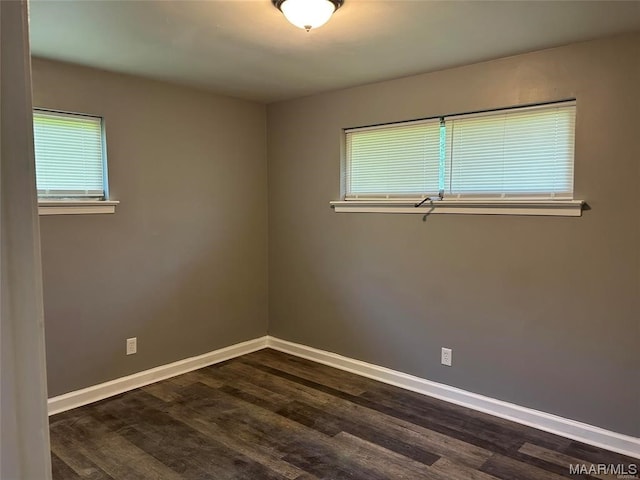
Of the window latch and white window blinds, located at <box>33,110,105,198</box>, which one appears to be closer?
white window blinds, located at <box>33,110,105,198</box>

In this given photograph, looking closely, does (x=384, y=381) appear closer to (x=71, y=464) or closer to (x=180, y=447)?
(x=180, y=447)

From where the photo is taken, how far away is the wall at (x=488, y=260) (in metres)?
2.62

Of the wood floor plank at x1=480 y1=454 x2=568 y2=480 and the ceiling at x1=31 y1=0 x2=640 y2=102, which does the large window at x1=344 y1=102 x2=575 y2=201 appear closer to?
the ceiling at x1=31 y1=0 x2=640 y2=102

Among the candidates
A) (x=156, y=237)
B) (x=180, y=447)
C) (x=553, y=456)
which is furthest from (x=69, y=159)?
(x=553, y=456)

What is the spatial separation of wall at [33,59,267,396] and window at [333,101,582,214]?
1.05m

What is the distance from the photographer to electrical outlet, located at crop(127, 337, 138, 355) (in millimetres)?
3537

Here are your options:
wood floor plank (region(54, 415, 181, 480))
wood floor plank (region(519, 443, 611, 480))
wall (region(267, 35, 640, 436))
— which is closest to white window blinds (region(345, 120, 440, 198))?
wall (region(267, 35, 640, 436))

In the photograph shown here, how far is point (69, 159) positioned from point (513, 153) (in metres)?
2.97

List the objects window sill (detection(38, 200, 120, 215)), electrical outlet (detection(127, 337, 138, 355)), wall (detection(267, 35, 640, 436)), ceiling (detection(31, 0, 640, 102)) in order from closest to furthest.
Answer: ceiling (detection(31, 0, 640, 102)), wall (detection(267, 35, 640, 436)), window sill (detection(38, 200, 120, 215)), electrical outlet (detection(127, 337, 138, 355))

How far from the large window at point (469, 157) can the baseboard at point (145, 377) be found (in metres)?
1.77

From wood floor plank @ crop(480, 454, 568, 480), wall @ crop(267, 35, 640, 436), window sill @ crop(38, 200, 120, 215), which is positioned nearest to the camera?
wood floor plank @ crop(480, 454, 568, 480)

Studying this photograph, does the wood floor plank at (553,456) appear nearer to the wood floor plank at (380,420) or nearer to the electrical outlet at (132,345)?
the wood floor plank at (380,420)

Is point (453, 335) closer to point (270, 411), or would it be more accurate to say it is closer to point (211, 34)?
point (270, 411)

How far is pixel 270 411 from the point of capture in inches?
125
